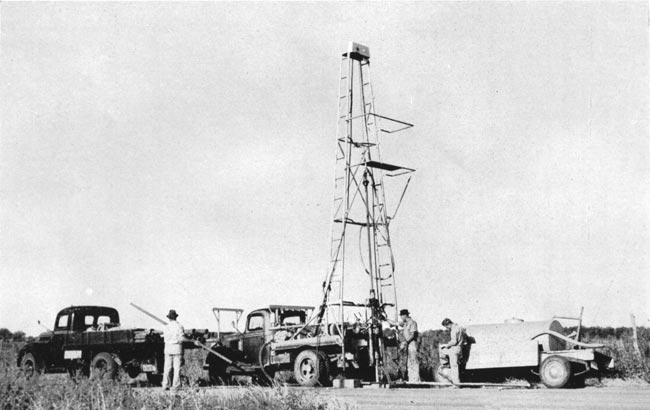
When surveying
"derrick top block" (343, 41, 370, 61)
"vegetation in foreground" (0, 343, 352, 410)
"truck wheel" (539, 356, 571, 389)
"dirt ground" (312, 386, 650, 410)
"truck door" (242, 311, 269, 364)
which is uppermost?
"derrick top block" (343, 41, 370, 61)

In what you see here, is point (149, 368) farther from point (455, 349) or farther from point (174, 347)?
point (455, 349)

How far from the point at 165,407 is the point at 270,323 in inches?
325

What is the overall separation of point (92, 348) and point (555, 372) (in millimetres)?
10935

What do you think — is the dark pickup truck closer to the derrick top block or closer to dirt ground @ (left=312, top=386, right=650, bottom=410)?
dirt ground @ (left=312, top=386, right=650, bottom=410)

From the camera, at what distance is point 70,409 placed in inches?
356

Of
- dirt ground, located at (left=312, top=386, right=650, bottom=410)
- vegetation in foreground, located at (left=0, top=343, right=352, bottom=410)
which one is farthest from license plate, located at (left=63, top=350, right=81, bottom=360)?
dirt ground, located at (left=312, top=386, right=650, bottom=410)

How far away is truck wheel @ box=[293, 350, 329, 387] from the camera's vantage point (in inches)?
617

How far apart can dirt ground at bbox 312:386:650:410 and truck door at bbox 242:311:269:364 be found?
144 inches

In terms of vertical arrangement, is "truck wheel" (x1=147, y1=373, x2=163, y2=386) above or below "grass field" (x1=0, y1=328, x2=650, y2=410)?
above

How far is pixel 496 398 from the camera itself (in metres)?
12.2

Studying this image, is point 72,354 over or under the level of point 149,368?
over

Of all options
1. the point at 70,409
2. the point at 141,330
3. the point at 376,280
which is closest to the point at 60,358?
the point at 141,330

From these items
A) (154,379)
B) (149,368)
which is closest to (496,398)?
(149,368)

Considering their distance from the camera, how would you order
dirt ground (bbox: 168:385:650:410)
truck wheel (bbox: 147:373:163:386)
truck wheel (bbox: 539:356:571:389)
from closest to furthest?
dirt ground (bbox: 168:385:650:410) → truck wheel (bbox: 539:356:571:389) → truck wheel (bbox: 147:373:163:386)
